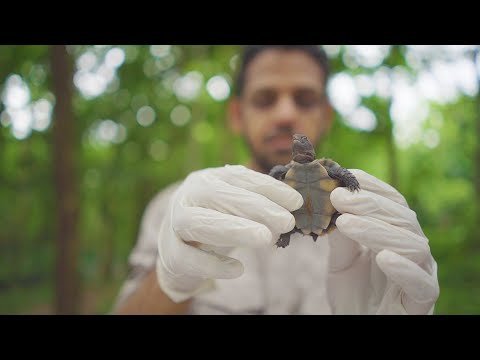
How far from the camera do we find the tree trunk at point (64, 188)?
4492mm

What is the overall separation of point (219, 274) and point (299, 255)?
1282 mm

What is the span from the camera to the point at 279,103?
2.33m

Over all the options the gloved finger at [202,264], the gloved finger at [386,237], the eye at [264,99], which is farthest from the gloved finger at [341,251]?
the eye at [264,99]

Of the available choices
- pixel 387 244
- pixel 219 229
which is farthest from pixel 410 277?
pixel 219 229

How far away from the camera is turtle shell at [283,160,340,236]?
1.35 metres

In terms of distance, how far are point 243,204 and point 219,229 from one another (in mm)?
144

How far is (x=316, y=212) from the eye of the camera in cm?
136

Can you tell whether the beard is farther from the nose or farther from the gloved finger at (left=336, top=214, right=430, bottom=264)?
the gloved finger at (left=336, top=214, right=430, bottom=264)

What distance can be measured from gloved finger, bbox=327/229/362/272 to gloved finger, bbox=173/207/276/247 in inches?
13.6

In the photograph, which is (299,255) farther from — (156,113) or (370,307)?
(156,113)

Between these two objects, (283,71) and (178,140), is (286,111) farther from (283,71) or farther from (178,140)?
(178,140)

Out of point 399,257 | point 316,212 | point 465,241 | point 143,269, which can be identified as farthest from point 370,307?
point 465,241

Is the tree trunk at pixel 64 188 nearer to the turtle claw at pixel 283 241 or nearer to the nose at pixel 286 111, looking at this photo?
the nose at pixel 286 111

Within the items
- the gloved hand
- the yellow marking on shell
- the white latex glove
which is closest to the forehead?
the gloved hand
